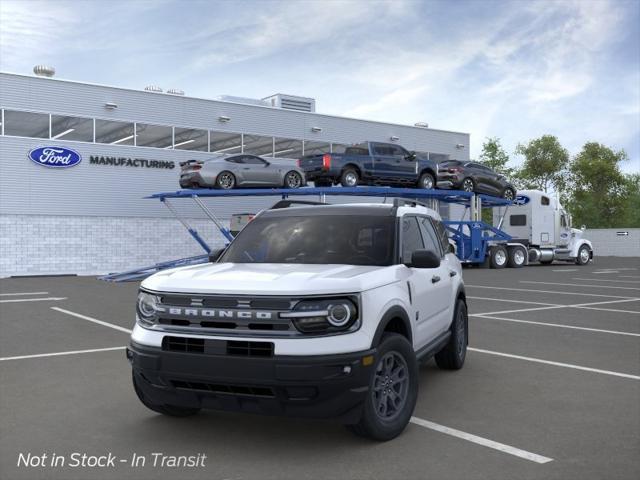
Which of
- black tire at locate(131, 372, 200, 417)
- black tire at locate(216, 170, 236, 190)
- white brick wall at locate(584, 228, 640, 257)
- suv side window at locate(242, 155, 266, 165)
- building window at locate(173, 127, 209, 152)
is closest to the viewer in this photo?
black tire at locate(131, 372, 200, 417)

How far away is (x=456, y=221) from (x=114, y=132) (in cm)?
1573

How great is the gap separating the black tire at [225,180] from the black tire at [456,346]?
1821 cm

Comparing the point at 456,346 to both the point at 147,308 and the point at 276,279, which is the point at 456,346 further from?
the point at 147,308

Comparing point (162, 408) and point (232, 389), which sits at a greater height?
point (232, 389)

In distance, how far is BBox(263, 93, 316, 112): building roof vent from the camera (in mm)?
35094

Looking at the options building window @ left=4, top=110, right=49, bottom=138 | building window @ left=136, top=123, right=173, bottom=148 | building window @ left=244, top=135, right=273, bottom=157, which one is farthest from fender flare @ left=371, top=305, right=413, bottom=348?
building window @ left=244, top=135, right=273, bottom=157

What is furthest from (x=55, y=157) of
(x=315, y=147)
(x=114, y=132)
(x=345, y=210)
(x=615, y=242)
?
(x=615, y=242)

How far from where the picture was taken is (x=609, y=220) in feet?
237

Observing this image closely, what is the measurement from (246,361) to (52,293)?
15.0 m

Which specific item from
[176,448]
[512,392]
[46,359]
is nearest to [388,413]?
[176,448]

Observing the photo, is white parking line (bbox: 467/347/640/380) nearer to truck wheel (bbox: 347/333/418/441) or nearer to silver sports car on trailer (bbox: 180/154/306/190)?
truck wheel (bbox: 347/333/418/441)

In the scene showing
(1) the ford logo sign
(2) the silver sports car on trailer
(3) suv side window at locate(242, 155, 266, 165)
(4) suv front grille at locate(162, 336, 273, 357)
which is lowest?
(4) suv front grille at locate(162, 336, 273, 357)

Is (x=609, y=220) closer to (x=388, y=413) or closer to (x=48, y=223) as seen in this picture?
(x=48, y=223)

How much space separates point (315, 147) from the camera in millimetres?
34750
